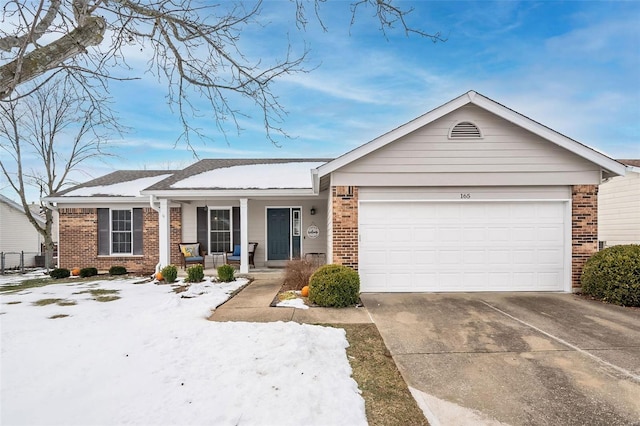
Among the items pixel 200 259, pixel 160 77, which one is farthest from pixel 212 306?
pixel 200 259

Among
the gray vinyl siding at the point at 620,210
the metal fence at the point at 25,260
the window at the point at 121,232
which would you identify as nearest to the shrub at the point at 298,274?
the window at the point at 121,232

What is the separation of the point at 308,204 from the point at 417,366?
9505 millimetres

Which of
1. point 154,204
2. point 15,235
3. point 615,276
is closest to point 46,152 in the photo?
point 15,235

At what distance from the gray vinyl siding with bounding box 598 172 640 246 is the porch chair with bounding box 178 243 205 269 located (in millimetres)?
15421

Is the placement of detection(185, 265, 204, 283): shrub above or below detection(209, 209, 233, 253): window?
below

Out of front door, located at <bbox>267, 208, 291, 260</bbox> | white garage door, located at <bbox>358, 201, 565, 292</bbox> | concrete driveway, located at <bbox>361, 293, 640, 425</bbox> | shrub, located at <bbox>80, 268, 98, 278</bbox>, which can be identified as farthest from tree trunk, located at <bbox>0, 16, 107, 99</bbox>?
shrub, located at <bbox>80, 268, 98, 278</bbox>

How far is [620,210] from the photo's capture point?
13.2 metres

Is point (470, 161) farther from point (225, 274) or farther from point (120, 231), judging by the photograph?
point (120, 231)

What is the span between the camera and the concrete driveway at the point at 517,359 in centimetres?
331

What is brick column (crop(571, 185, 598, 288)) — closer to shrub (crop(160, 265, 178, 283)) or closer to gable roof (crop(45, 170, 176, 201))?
shrub (crop(160, 265, 178, 283))

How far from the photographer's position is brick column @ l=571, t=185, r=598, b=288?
8.51 m

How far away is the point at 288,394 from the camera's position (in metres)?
3.49

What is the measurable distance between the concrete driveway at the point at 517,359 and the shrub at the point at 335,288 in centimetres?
48

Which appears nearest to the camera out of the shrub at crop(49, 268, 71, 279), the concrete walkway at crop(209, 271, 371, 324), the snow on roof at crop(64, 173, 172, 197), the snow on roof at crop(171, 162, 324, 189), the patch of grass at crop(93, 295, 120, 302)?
the concrete walkway at crop(209, 271, 371, 324)
